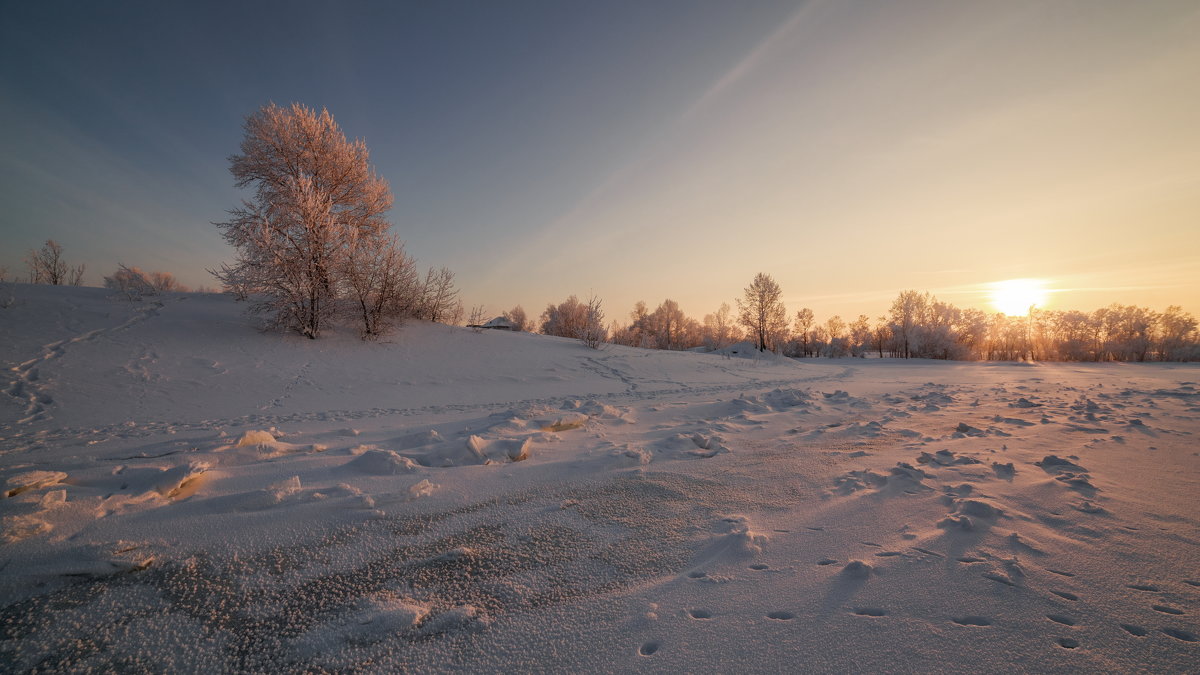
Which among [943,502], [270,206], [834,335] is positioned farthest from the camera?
[834,335]

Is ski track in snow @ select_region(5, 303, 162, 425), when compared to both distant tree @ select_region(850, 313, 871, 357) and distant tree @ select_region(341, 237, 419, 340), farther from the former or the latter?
distant tree @ select_region(850, 313, 871, 357)

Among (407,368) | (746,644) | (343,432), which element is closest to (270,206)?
(407,368)

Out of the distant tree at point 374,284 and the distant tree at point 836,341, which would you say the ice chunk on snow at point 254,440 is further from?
the distant tree at point 836,341

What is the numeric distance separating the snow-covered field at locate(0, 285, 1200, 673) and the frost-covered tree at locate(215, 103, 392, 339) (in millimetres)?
5225

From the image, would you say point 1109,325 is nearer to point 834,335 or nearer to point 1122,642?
point 834,335

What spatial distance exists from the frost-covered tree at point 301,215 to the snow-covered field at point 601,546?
17.1 ft

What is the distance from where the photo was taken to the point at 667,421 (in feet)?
16.7

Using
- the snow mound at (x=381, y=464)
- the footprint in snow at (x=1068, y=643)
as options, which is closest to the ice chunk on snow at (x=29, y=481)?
the snow mound at (x=381, y=464)

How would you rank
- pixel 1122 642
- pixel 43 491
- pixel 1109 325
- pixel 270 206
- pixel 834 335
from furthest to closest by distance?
pixel 834 335 < pixel 1109 325 < pixel 270 206 < pixel 43 491 < pixel 1122 642

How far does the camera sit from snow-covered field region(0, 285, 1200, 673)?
132cm

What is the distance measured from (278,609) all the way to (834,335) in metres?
49.7

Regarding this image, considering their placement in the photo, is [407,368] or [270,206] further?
[270,206]

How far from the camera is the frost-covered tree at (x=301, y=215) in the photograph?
31.3 ft

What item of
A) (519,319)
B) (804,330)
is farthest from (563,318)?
(804,330)
